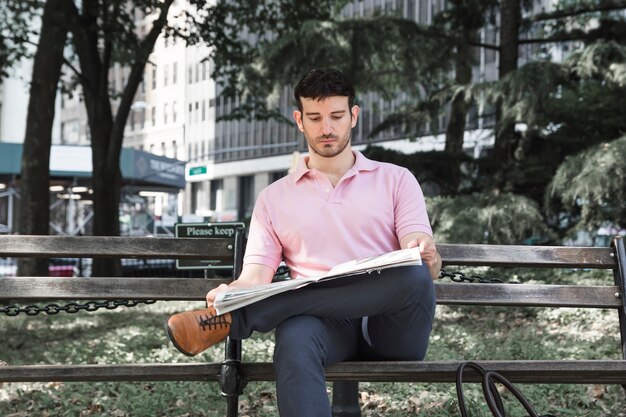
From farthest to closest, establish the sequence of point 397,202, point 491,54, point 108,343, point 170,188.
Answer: point 491,54, point 170,188, point 108,343, point 397,202

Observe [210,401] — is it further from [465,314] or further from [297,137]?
[297,137]

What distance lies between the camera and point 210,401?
509 centimetres

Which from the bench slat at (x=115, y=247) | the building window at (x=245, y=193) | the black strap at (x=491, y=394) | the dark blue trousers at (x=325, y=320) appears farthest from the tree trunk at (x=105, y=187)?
the building window at (x=245, y=193)

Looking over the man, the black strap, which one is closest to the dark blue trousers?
the man

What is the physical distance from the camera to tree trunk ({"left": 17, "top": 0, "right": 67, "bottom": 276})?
11.7 meters

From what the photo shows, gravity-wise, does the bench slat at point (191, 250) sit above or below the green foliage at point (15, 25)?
below

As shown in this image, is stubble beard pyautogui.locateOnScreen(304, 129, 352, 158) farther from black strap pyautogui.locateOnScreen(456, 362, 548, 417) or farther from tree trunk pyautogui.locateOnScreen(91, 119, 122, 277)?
tree trunk pyautogui.locateOnScreen(91, 119, 122, 277)

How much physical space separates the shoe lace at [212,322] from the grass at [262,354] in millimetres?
1909

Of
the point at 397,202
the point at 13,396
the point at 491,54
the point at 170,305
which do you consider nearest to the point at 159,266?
the point at 170,305

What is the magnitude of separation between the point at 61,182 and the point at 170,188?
438 cm

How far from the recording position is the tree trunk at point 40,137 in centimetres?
1166

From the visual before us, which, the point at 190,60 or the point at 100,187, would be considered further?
the point at 190,60

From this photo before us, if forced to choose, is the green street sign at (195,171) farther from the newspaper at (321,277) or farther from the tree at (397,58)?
the newspaper at (321,277)

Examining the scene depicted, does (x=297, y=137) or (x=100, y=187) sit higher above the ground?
(x=297, y=137)
